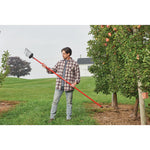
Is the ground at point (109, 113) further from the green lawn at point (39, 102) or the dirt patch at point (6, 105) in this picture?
the green lawn at point (39, 102)

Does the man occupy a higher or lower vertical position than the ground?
higher

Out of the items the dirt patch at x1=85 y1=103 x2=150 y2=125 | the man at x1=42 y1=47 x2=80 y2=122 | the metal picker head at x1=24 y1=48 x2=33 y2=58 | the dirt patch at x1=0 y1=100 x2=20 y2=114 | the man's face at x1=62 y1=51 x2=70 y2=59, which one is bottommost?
the dirt patch at x1=85 y1=103 x2=150 y2=125

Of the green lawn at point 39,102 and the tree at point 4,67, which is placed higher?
the tree at point 4,67

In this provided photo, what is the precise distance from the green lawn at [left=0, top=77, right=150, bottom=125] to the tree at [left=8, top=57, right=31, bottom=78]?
11.0 inches

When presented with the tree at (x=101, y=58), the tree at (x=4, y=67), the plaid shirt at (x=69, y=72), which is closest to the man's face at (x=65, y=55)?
the plaid shirt at (x=69, y=72)

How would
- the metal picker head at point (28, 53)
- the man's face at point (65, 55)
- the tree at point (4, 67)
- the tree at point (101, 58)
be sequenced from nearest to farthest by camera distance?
the man's face at point (65, 55), the metal picker head at point (28, 53), the tree at point (4, 67), the tree at point (101, 58)

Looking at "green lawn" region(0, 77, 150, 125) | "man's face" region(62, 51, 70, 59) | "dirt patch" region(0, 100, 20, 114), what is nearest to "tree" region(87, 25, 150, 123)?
"green lawn" region(0, 77, 150, 125)

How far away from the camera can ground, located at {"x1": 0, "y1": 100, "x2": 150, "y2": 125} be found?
459 centimetres

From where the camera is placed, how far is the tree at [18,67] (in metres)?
5.21

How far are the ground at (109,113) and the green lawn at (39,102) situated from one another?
181 millimetres

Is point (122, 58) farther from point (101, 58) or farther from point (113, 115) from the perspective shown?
point (113, 115)

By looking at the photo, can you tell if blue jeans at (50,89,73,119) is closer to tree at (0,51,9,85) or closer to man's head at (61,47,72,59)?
man's head at (61,47,72,59)

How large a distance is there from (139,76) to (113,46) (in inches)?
58.1

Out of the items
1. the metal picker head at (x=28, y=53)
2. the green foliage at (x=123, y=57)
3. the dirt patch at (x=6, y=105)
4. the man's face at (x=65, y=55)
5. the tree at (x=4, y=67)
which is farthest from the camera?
the dirt patch at (x=6, y=105)
